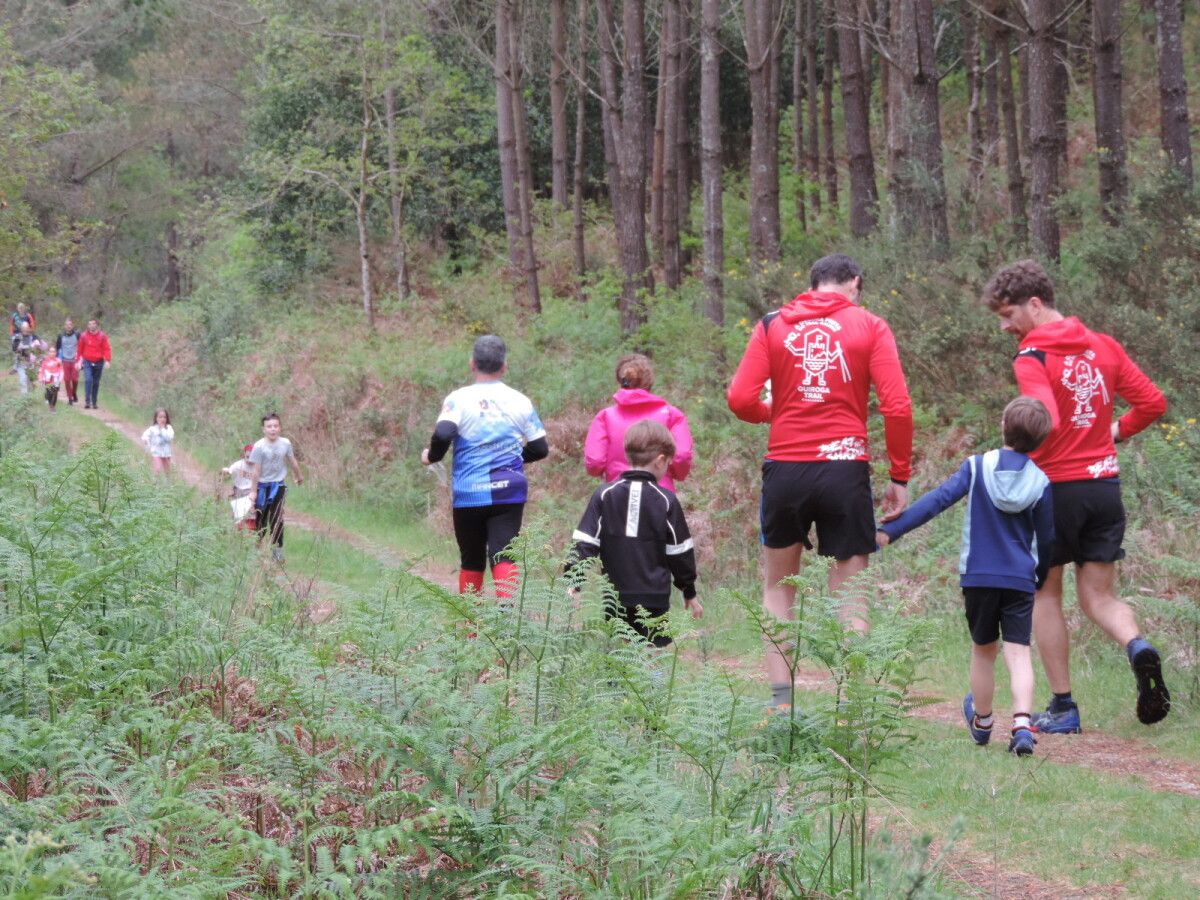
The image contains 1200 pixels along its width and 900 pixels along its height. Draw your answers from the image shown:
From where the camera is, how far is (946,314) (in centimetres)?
1477

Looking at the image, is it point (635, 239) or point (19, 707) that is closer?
point (19, 707)

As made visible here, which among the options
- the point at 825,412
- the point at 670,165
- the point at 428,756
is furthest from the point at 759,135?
the point at 428,756

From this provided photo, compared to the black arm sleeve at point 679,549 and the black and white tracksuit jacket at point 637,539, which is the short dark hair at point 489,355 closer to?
the black and white tracksuit jacket at point 637,539

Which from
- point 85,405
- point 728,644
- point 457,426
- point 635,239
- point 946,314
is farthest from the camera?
point 85,405

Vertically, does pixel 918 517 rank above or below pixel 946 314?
below

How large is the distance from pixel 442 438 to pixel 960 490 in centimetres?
337

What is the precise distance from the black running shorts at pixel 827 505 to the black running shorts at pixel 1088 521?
3.40ft

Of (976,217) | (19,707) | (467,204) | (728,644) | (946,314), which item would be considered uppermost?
(467,204)

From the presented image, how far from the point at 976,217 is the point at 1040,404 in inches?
505

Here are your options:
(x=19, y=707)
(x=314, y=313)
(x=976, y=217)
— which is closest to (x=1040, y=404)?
(x=19, y=707)

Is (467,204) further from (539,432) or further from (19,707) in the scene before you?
(19,707)

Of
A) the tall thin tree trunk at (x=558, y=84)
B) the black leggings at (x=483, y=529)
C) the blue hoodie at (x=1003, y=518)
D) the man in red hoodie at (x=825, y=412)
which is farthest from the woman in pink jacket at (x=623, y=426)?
the tall thin tree trunk at (x=558, y=84)

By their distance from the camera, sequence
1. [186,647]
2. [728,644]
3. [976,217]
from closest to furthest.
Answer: [186,647], [728,644], [976,217]

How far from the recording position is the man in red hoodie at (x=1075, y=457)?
6945mm
